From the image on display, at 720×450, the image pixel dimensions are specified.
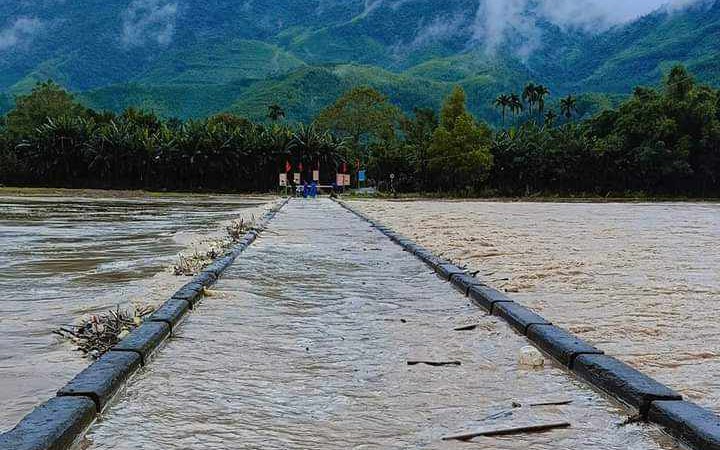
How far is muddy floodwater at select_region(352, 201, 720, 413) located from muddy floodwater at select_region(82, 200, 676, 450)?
573 millimetres

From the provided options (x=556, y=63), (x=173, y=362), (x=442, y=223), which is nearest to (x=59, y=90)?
(x=442, y=223)

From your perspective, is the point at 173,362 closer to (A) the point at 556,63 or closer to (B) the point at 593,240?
A: (B) the point at 593,240

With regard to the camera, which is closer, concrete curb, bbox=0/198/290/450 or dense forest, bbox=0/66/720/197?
concrete curb, bbox=0/198/290/450

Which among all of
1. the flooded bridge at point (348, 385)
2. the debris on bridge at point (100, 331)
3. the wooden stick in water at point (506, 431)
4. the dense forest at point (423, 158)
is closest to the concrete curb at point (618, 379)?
the flooded bridge at point (348, 385)

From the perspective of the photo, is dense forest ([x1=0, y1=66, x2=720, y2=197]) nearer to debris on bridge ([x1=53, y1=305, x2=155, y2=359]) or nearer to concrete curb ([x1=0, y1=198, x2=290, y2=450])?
debris on bridge ([x1=53, y1=305, x2=155, y2=359])

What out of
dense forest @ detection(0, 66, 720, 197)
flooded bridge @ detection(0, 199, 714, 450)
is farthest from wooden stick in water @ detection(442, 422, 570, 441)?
dense forest @ detection(0, 66, 720, 197)

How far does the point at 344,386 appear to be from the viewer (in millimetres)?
3656

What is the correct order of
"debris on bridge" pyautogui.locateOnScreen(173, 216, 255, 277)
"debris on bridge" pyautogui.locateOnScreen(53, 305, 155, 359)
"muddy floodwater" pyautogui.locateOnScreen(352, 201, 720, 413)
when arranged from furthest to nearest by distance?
"debris on bridge" pyautogui.locateOnScreen(173, 216, 255, 277)
"debris on bridge" pyautogui.locateOnScreen(53, 305, 155, 359)
"muddy floodwater" pyautogui.locateOnScreen(352, 201, 720, 413)

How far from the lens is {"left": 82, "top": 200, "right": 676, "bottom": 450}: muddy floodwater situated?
2.97 metres

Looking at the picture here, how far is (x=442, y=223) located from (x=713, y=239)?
A: 20.2 ft

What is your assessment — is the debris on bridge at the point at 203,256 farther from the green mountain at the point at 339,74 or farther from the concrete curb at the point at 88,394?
the green mountain at the point at 339,74

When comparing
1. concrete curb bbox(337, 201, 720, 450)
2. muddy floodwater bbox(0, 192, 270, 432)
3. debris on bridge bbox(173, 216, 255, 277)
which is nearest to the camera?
concrete curb bbox(337, 201, 720, 450)

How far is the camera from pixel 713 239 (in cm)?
1217

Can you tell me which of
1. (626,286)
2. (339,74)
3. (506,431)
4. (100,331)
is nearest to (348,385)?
(506,431)
